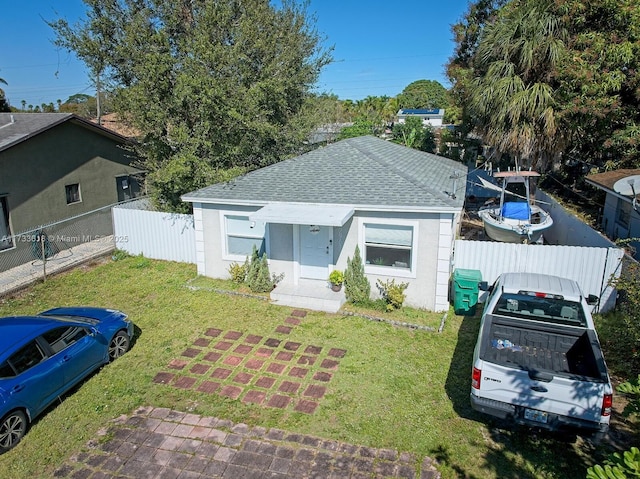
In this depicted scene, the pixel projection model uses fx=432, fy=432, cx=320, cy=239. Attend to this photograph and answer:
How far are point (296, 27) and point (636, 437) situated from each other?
22.5 m

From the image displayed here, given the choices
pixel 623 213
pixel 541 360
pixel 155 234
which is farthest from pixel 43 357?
pixel 623 213

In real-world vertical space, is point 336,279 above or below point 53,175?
below

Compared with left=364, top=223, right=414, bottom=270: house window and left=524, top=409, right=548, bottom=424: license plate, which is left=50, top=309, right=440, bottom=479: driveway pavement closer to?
left=524, top=409, right=548, bottom=424: license plate

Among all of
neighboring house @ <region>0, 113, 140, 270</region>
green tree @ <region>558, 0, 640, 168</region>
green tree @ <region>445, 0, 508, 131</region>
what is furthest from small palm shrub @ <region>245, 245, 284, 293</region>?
green tree @ <region>445, 0, 508, 131</region>

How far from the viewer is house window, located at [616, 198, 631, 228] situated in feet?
44.0

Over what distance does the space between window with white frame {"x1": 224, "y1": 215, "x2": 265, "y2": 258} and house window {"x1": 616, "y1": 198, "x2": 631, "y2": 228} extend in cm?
1124

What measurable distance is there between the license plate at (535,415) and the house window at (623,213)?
1009 centimetres

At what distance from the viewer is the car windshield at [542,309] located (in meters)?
7.55

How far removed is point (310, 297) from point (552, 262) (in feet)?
20.8

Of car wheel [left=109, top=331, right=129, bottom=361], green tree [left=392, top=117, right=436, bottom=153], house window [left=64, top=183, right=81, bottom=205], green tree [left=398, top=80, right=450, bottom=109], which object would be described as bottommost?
car wheel [left=109, top=331, right=129, bottom=361]

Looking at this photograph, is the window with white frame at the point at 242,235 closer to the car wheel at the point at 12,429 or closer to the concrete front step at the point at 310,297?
the concrete front step at the point at 310,297

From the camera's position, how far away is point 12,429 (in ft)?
21.8

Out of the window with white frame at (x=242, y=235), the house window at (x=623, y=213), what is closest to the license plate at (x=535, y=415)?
the window with white frame at (x=242, y=235)

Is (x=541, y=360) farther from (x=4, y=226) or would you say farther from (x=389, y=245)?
(x=4, y=226)
